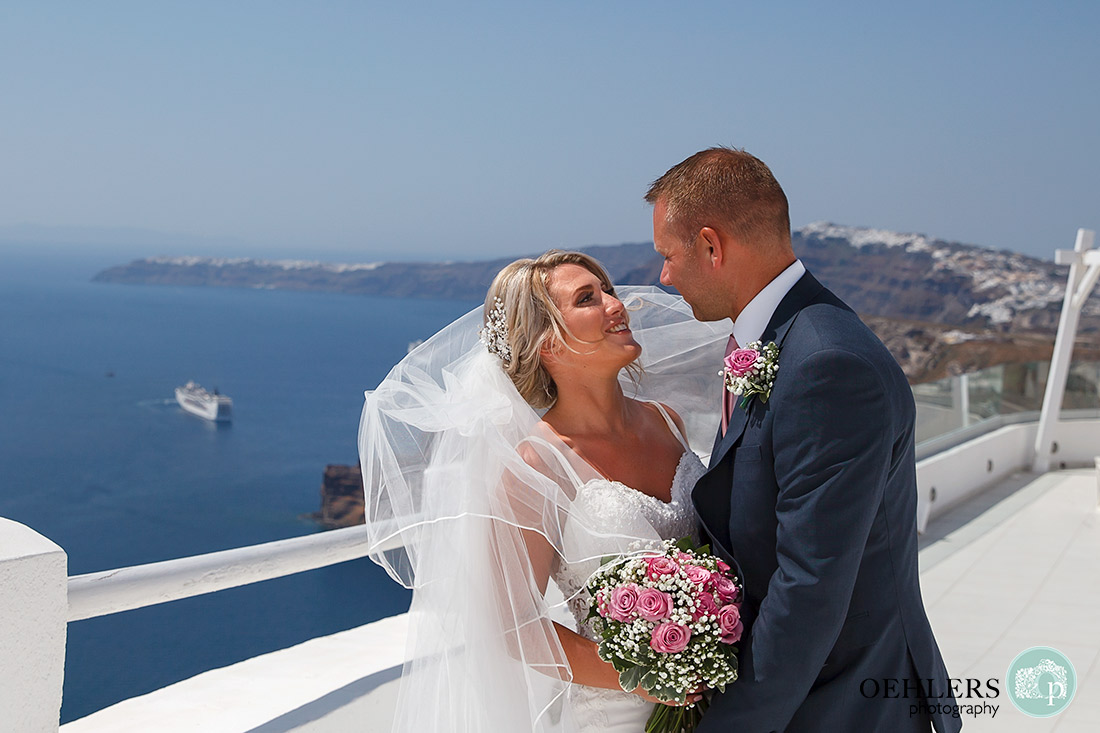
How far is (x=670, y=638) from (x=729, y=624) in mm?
110

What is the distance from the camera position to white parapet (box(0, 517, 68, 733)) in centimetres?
164

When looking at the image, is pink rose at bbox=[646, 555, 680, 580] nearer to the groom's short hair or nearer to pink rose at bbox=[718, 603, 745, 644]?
pink rose at bbox=[718, 603, 745, 644]

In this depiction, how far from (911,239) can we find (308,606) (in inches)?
2160

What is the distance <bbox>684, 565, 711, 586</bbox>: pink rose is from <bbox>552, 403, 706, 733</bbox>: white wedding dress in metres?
0.31

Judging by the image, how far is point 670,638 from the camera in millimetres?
1662

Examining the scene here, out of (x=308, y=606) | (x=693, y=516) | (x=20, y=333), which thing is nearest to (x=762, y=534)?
(x=693, y=516)

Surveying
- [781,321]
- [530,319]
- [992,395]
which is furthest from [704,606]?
[992,395]

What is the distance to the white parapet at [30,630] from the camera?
1.64 m

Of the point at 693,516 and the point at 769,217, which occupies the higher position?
the point at 769,217

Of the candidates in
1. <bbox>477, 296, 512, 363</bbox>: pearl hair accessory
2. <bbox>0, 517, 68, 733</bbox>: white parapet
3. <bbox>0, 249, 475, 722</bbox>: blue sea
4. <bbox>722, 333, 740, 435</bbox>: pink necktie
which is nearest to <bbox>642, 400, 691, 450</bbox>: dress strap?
<bbox>477, 296, 512, 363</bbox>: pearl hair accessory

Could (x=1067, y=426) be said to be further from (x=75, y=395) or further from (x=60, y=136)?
(x=60, y=136)

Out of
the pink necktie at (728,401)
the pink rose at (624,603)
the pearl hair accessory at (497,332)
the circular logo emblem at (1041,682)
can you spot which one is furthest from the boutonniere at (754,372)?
the circular logo emblem at (1041,682)

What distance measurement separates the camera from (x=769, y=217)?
65.8 inches

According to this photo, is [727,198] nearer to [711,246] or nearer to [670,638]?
[711,246]
